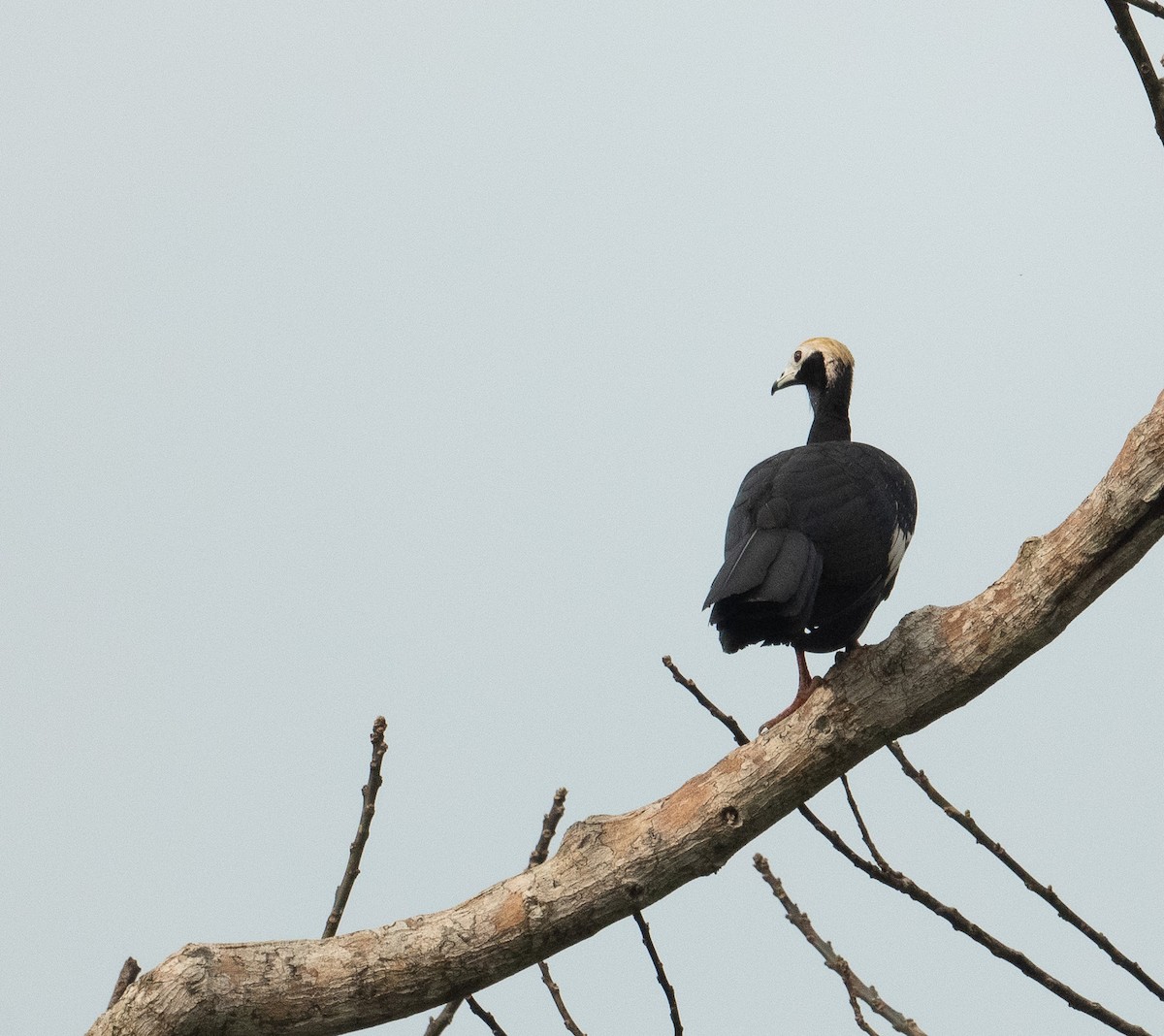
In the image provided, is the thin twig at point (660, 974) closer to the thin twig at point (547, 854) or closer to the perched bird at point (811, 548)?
the thin twig at point (547, 854)

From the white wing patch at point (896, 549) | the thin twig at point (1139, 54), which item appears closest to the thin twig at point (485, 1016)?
the white wing patch at point (896, 549)

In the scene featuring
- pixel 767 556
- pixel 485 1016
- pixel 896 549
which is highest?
pixel 896 549

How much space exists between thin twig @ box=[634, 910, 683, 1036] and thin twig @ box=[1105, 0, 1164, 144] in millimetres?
2302

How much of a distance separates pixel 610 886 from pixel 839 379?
14.1ft

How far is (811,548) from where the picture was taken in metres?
4.78

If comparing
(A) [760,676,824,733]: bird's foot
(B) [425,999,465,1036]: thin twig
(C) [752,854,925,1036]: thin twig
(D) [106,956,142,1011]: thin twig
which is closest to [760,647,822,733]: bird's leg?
(A) [760,676,824,733]: bird's foot

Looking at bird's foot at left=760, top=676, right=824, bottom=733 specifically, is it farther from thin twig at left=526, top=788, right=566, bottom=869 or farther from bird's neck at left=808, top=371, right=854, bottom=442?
bird's neck at left=808, top=371, right=854, bottom=442

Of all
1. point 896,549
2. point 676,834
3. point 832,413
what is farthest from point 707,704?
point 832,413

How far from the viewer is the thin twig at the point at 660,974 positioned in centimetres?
356

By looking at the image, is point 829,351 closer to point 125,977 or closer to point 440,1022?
point 440,1022

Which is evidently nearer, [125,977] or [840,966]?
[125,977]

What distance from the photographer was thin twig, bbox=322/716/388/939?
373cm

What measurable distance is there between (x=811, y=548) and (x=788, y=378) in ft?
9.16

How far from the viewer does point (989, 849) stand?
3586mm
